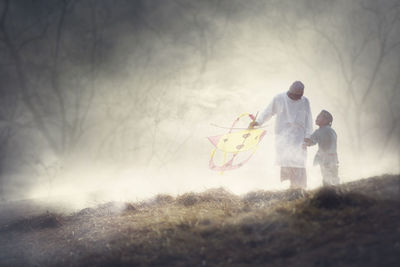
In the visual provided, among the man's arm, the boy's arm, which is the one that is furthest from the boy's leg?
the man's arm

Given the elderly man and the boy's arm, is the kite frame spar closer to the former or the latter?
the elderly man

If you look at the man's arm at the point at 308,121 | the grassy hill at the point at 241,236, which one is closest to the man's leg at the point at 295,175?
the man's arm at the point at 308,121

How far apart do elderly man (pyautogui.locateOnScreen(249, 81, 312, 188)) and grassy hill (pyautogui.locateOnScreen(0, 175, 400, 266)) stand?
4.88ft

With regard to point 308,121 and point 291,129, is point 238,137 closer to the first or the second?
point 291,129

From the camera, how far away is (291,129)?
725cm

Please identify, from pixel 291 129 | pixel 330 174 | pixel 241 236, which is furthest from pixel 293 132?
pixel 241 236

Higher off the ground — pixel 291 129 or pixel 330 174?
pixel 291 129

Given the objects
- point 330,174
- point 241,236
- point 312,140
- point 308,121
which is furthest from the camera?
point 308,121

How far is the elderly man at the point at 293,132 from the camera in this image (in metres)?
7.16

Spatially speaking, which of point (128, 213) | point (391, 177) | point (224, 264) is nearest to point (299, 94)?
point (391, 177)

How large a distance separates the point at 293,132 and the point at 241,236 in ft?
12.4

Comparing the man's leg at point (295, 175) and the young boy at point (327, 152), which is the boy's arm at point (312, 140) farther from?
the man's leg at point (295, 175)

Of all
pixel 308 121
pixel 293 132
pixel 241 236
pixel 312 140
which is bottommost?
pixel 241 236

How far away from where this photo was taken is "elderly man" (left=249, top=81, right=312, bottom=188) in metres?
7.16
